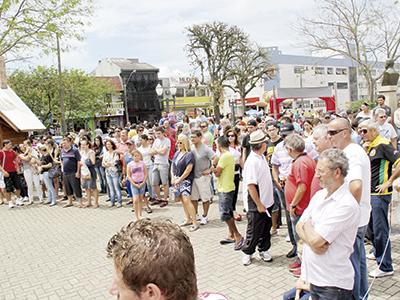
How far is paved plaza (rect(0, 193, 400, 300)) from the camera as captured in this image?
15.4 feet

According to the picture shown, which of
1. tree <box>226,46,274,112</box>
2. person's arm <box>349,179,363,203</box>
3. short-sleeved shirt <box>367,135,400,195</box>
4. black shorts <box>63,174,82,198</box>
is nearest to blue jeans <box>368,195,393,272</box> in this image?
short-sleeved shirt <box>367,135,400,195</box>

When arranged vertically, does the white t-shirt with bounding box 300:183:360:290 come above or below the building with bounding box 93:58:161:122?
below

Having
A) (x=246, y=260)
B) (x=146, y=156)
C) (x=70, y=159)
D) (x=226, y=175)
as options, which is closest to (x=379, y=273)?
(x=246, y=260)

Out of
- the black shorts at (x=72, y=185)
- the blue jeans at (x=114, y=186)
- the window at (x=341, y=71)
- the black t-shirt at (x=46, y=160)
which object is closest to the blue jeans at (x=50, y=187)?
the black t-shirt at (x=46, y=160)

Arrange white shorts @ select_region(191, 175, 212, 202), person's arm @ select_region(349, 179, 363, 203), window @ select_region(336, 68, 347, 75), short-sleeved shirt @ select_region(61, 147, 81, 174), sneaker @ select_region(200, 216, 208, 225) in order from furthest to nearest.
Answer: window @ select_region(336, 68, 347, 75) < short-sleeved shirt @ select_region(61, 147, 81, 174) < sneaker @ select_region(200, 216, 208, 225) < white shorts @ select_region(191, 175, 212, 202) < person's arm @ select_region(349, 179, 363, 203)

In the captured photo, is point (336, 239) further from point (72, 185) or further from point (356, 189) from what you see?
point (72, 185)

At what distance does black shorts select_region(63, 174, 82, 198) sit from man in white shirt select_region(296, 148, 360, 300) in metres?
8.21

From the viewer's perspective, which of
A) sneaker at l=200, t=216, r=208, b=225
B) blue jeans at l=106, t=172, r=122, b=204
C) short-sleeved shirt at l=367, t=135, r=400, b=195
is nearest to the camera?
short-sleeved shirt at l=367, t=135, r=400, b=195

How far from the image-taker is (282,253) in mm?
5672

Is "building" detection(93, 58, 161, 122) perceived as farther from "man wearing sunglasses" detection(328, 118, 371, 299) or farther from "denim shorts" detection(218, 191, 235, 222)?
"man wearing sunglasses" detection(328, 118, 371, 299)

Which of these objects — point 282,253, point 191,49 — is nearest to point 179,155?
point 282,253

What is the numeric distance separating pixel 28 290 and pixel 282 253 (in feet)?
11.9

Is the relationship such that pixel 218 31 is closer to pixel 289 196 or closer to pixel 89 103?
pixel 89 103

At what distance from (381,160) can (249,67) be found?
3617cm
